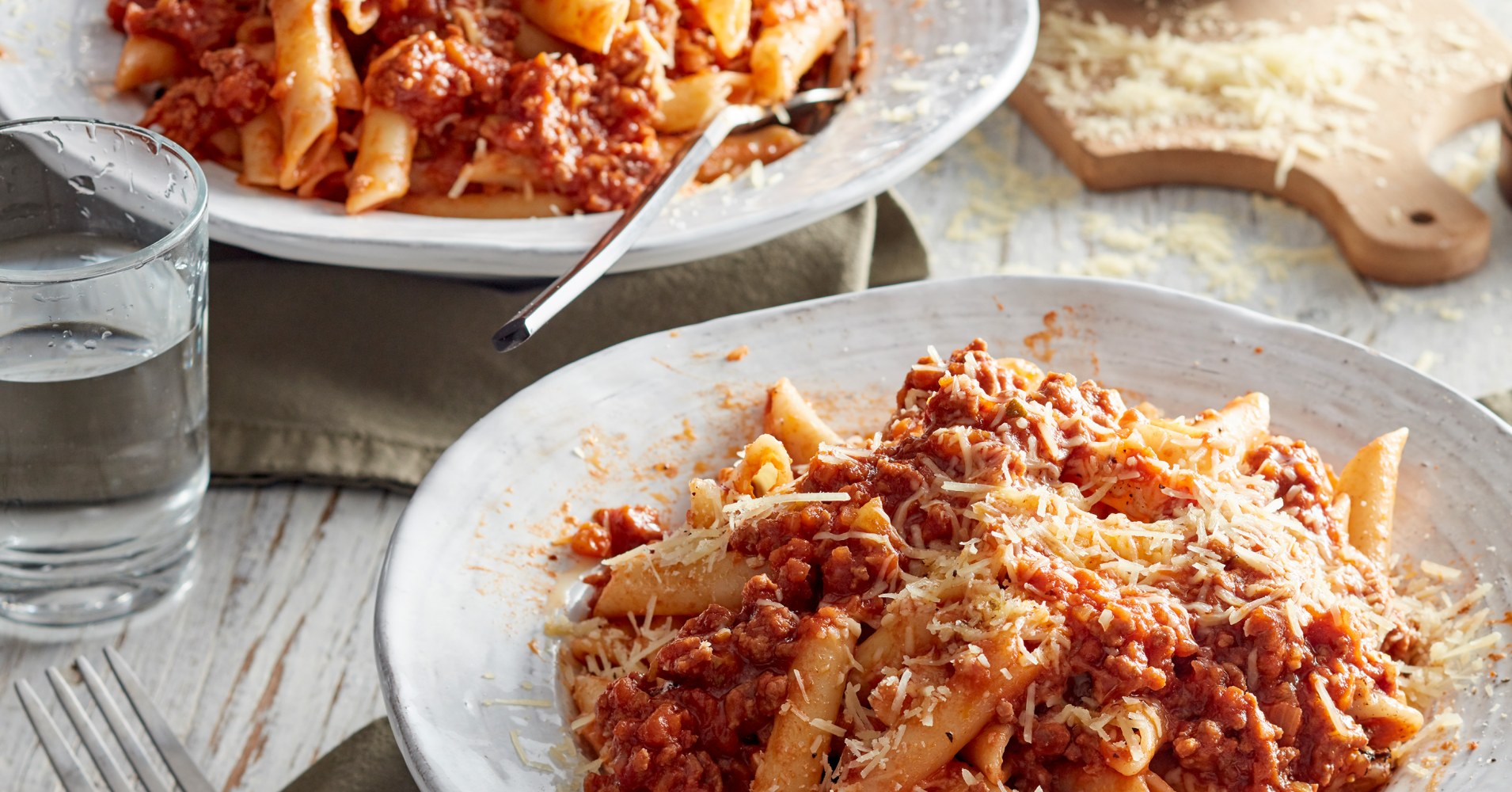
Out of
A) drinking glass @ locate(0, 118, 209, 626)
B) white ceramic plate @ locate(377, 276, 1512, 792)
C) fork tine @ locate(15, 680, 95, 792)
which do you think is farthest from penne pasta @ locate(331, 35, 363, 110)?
fork tine @ locate(15, 680, 95, 792)

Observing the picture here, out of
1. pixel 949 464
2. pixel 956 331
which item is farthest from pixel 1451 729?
pixel 956 331

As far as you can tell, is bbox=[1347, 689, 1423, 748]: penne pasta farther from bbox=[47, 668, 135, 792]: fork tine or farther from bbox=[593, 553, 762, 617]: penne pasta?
bbox=[47, 668, 135, 792]: fork tine

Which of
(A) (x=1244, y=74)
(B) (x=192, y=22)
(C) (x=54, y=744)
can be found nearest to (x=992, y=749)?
(C) (x=54, y=744)

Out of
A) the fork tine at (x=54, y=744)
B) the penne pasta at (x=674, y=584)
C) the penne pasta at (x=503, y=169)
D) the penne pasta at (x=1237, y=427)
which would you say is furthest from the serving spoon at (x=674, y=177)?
the penne pasta at (x=1237, y=427)

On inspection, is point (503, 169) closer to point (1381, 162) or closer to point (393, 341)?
point (393, 341)

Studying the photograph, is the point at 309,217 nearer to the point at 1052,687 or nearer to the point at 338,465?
the point at 338,465

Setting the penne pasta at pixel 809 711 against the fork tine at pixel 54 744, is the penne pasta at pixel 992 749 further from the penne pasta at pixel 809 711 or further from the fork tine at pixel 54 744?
the fork tine at pixel 54 744

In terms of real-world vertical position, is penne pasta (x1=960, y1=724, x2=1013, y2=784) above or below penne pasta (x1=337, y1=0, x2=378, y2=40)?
below
